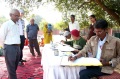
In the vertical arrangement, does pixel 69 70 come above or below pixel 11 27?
below

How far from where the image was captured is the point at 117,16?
33.6 feet

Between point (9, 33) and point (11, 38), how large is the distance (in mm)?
112

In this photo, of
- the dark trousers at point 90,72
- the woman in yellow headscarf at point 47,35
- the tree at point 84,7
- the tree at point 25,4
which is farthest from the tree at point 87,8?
the dark trousers at point 90,72

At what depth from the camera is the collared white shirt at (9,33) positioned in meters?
4.41

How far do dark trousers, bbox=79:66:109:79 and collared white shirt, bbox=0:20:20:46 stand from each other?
70.9 inches

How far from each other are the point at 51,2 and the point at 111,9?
3.49 meters

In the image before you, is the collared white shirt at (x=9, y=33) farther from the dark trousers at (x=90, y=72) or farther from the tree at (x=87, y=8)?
the tree at (x=87, y=8)

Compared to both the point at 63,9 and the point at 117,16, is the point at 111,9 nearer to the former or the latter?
the point at 117,16

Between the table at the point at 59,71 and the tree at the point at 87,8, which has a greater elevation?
the tree at the point at 87,8

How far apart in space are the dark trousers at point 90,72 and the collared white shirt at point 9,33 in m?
1.80

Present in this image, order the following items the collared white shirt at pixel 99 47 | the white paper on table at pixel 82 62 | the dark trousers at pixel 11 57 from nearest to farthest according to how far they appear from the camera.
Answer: the white paper on table at pixel 82 62, the collared white shirt at pixel 99 47, the dark trousers at pixel 11 57

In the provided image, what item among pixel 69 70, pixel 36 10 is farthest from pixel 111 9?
pixel 69 70

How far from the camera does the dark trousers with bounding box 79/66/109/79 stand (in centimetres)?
331

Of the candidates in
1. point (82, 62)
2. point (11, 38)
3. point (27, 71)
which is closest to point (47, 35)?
point (27, 71)
